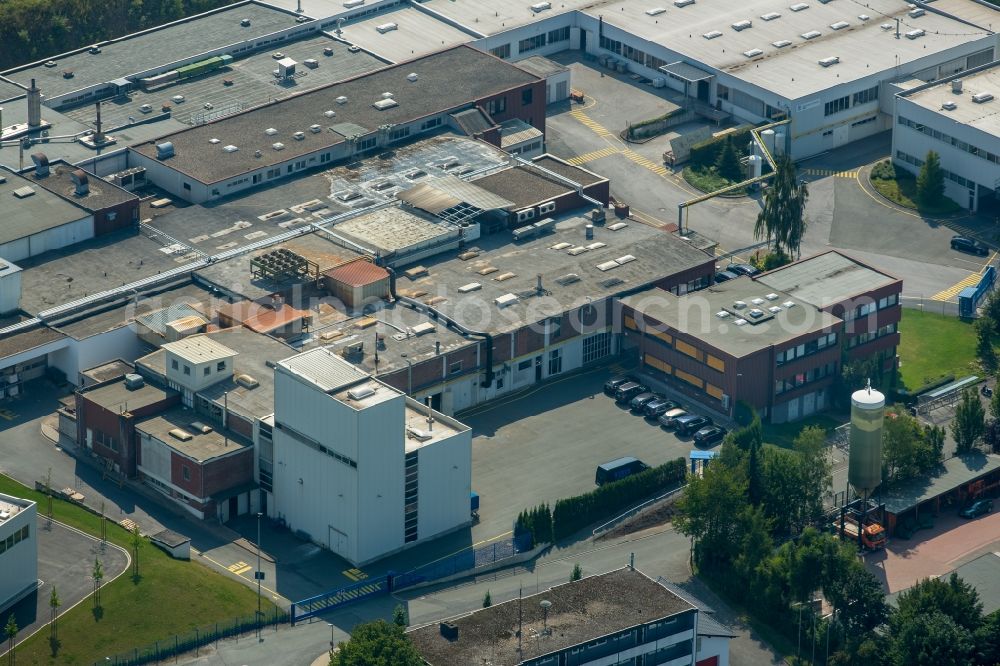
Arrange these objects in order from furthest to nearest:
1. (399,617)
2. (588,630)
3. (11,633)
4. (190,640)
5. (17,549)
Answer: (17,549) < (190,640) < (399,617) < (11,633) < (588,630)

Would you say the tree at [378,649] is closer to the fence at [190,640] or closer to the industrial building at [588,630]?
the industrial building at [588,630]

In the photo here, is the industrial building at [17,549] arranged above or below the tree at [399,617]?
above

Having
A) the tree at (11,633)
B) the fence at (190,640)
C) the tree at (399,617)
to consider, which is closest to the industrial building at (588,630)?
the tree at (399,617)

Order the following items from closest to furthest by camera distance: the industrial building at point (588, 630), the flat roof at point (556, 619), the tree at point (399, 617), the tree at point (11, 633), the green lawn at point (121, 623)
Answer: the flat roof at point (556, 619) → the industrial building at point (588, 630) → the tree at point (11, 633) → the tree at point (399, 617) → the green lawn at point (121, 623)

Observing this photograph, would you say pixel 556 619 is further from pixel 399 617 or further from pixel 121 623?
pixel 121 623

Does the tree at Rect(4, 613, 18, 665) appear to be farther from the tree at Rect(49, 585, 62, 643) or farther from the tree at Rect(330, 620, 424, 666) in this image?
the tree at Rect(330, 620, 424, 666)

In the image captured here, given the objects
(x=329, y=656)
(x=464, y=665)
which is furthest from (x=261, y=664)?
(x=464, y=665)

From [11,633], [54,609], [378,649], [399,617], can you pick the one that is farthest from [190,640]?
[378,649]
